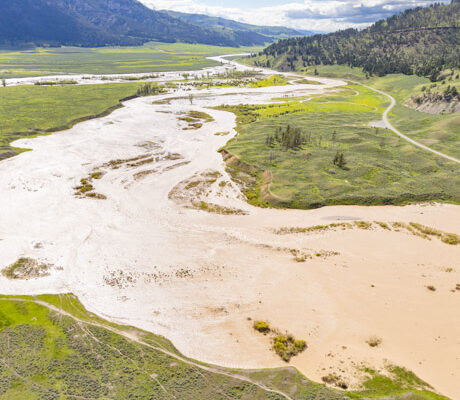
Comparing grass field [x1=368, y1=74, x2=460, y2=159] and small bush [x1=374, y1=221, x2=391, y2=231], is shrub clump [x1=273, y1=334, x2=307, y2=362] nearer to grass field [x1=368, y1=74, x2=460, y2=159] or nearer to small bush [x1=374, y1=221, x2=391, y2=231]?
small bush [x1=374, y1=221, x2=391, y2=231]

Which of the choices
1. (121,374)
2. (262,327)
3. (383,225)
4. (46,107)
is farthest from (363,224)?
(46,107)

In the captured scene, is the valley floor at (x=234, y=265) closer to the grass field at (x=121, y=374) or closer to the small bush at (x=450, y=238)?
the small bush at (x=450, y=238)

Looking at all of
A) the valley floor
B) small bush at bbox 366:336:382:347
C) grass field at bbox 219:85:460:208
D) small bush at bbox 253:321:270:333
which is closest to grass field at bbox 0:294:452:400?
the valley floor

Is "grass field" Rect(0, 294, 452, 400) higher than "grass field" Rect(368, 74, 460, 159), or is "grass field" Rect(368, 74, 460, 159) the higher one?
"grass field" Rect(368, 74, 460, 159)

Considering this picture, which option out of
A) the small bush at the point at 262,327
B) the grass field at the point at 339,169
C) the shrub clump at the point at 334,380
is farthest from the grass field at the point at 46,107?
the shrub clump at the point at 334,380

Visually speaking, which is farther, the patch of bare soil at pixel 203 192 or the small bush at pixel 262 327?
the patch of bare soil at pixel 203 192

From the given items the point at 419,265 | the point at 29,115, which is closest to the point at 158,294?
the point at 419,265
